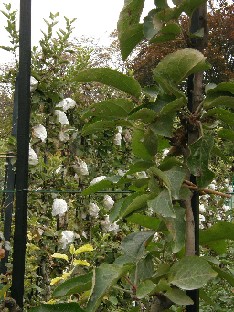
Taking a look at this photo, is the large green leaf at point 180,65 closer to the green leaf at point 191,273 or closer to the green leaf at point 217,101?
the green leaf at point 217,101

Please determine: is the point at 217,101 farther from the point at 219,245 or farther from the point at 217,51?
the point at 217,51

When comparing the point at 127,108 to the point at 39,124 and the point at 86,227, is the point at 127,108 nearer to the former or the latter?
the point at 39,124

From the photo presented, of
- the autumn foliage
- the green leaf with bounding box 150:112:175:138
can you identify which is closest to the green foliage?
the green leaf with bounding box 150:112:175:138

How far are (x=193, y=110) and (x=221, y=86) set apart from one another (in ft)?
0.17

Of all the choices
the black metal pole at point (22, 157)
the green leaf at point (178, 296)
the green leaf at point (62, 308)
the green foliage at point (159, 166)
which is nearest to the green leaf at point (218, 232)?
the green foliage at point (159, 166)

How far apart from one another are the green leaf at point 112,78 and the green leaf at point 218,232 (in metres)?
0.19

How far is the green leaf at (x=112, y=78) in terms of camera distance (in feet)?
2.02

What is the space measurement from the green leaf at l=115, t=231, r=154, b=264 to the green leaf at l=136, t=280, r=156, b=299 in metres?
0.05

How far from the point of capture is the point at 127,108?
656mm

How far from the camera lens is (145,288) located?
0.56 m

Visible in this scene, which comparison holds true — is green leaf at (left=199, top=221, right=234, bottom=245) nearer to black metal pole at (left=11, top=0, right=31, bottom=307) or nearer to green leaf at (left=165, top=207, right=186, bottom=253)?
green leaf at (left=165, top=207, right=186, bottom=253)

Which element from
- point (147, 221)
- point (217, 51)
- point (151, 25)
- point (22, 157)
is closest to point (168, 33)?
point (151, 25)

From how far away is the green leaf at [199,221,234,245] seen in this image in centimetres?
63

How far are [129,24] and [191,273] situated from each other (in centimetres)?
32
